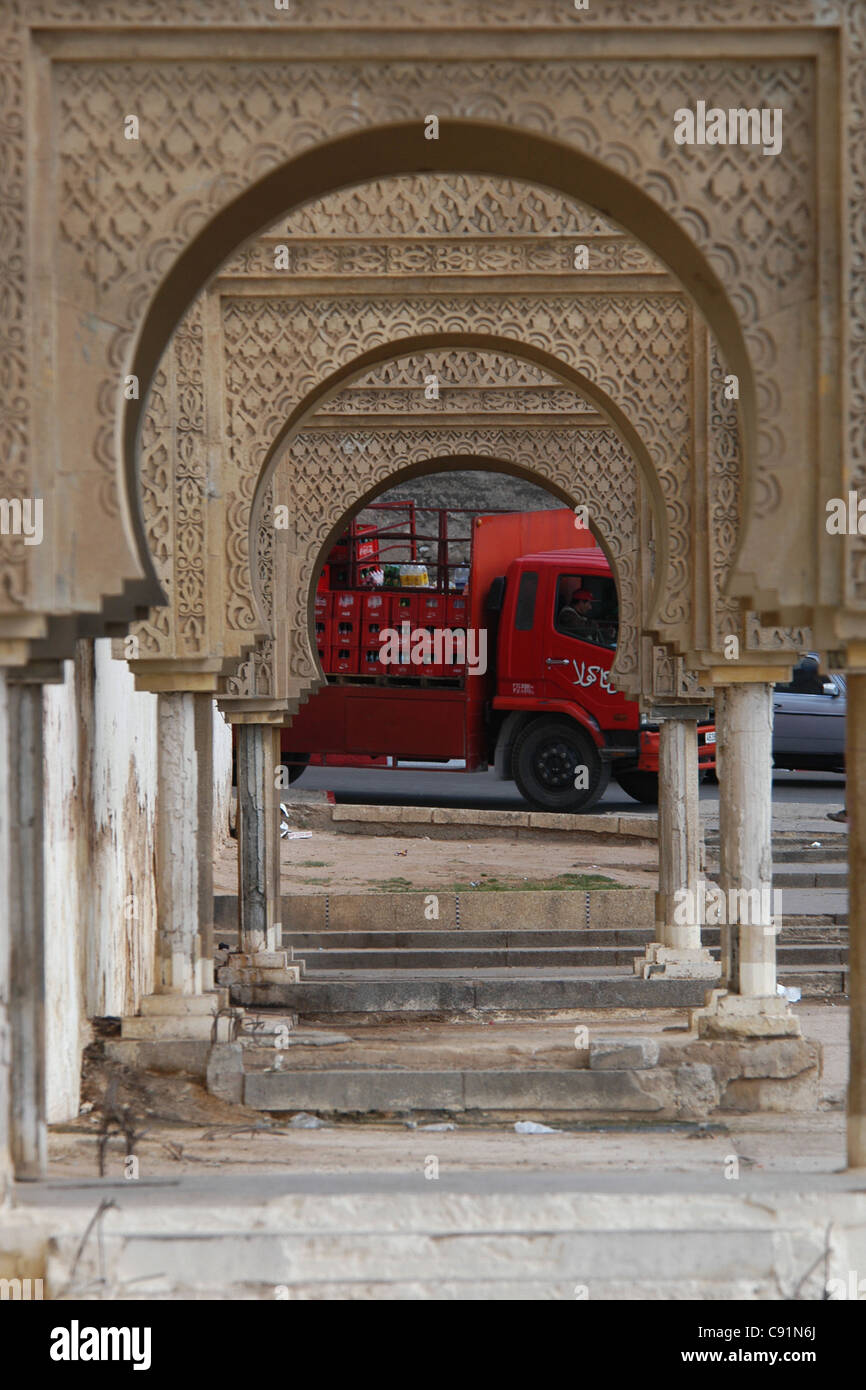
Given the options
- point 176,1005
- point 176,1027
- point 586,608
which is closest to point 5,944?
point 176,1027

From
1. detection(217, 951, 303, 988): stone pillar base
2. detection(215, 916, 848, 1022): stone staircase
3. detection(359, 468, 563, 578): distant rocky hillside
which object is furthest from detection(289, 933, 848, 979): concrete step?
detection(359, 468, 563, 578): distant rocky hillside

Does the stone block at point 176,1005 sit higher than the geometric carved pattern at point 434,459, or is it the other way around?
the geometric carved pattern at point 434,459

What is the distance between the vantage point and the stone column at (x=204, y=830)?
26.9 feet

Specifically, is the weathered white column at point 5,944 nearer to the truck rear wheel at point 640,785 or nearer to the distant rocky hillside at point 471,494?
the truck rear wheel at point 640,785

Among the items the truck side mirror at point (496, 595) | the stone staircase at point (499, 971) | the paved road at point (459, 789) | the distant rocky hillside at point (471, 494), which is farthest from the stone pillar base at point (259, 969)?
the distant rocky hillside at point (471, 494)

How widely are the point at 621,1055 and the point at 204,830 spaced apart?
2724 mm

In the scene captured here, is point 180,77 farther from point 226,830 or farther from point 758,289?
point 226,830

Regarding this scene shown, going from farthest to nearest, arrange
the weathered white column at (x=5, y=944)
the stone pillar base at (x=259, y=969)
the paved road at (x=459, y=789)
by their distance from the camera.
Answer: the paved road at (x=459, y=789) → the stone pillar base at (x=259, y=969) → the weathered white column at (x=5, y=944)

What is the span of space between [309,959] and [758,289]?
7981 millimetres

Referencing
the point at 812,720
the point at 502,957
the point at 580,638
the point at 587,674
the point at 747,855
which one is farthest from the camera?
the point at 812,720

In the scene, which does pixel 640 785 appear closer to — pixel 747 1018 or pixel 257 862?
pixel 257 862

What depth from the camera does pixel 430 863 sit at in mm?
14750

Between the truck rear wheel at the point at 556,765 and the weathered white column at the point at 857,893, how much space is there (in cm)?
Result: 1354

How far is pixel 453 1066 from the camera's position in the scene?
711 centimetres
